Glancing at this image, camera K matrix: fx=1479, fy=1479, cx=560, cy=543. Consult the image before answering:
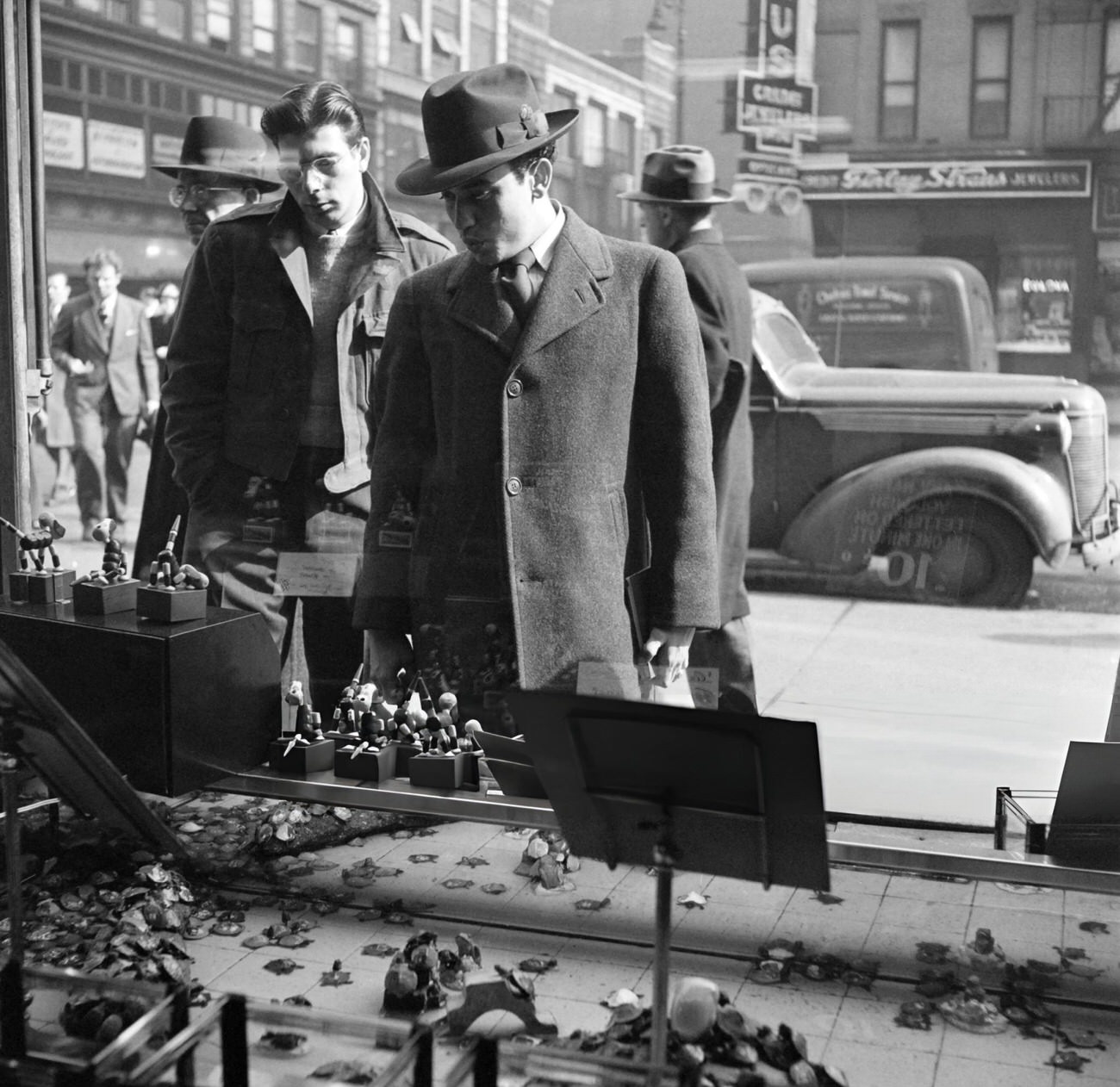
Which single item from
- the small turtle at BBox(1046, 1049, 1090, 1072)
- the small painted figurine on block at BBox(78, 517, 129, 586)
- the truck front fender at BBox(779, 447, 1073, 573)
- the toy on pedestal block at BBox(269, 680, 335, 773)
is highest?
the truck front fender at BBox(779, 447, 1073, 573)

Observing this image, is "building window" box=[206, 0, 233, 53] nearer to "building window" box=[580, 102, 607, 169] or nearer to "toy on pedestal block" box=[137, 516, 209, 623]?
"building window" box=[580, 102, 607, 169]

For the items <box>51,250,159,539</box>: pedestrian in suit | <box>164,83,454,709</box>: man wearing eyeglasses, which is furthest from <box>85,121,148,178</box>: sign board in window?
<box>164,83,454,709</box>: man wearing eyeglasses

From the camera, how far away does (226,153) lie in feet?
15.5

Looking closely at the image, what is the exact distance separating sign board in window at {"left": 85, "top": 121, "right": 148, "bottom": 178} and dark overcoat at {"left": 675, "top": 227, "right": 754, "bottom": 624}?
1897 mm

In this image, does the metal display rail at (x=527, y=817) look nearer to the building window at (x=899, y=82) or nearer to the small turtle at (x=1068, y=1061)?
the small turtle at (x=1068, y=1061)

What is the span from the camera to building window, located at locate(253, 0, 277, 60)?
4.68 m

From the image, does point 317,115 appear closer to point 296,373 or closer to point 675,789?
point 296,373

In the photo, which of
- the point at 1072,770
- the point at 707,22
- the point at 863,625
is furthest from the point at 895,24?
the point at 1072,770

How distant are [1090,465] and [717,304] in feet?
3.66

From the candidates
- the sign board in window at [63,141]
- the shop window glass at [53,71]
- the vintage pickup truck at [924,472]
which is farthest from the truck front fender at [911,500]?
the shop window glass at [53,71]

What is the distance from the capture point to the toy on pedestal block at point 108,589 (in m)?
4.15

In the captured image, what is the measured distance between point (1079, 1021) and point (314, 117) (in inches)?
130

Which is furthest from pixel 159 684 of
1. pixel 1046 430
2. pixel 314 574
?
pixel 1046 430

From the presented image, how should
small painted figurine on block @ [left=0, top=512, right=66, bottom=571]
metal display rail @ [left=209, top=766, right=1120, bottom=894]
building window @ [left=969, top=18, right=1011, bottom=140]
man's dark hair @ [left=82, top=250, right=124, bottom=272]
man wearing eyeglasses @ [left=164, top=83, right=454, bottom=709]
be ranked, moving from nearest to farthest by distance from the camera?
metal display rail @ [left=209, top=766, right=1120, bottom=894], building window @ [left=969, top=18, right=1011, bottom=140], small painted figurine on block @ [left=0, top=512, right=66, bottom=571], man wearing eyeglasses @ [left=164, top=83, right=454, bottom=709], man's dark hair @ [left=82, top=250, right=124, bottom=272]
